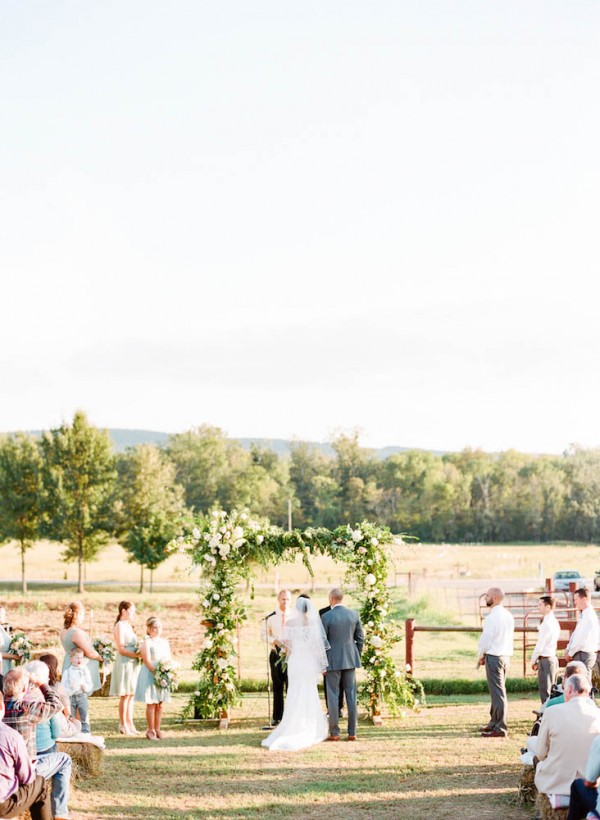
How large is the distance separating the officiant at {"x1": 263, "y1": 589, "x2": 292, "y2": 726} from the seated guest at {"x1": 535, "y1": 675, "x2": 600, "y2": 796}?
222 inches

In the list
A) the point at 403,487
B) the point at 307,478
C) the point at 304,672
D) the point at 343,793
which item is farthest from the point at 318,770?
the point at 307,478

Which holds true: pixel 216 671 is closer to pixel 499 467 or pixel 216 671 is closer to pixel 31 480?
pixel 31 480

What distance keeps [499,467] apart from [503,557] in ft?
110

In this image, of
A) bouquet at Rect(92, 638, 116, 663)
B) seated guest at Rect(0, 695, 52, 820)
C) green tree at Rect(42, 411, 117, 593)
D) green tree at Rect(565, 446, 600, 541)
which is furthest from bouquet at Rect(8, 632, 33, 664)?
green tree at Rect(565, 446, 600, 541)

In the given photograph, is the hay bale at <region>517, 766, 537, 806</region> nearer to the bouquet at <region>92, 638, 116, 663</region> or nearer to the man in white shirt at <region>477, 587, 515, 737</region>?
the man in white shirt at <region>477, 587, 515, 737</region>

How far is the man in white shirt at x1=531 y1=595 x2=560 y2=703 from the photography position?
41.4 feet

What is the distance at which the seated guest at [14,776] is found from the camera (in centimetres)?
741

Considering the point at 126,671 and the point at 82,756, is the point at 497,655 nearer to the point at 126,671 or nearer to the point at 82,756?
the point at 126,671

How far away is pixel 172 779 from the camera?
423 inches

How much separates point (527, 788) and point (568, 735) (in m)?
1.66

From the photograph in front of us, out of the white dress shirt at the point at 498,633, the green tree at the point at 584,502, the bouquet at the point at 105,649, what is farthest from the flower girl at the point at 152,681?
the green tree at the point at 584,502

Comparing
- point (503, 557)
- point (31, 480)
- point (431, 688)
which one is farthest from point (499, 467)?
point (431, 688)

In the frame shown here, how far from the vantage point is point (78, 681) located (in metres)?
11.6

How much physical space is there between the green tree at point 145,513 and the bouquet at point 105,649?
942 inches
